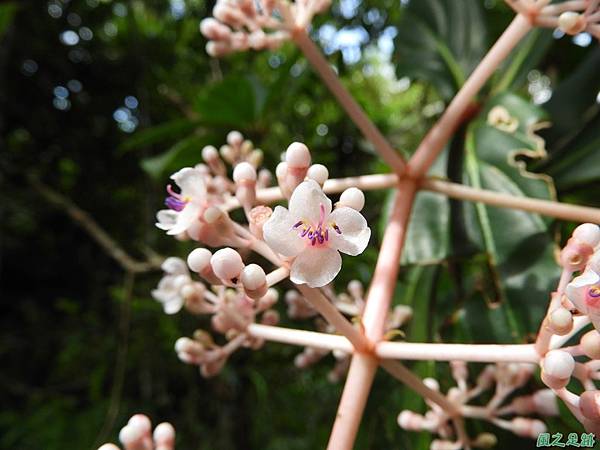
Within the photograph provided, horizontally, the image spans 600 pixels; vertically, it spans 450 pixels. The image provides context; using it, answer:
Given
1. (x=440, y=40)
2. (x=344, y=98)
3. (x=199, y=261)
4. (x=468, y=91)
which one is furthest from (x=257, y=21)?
(x=440, y=40)

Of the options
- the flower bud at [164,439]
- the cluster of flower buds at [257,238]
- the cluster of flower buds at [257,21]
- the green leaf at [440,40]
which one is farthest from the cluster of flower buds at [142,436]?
the green leaf at [440,40]

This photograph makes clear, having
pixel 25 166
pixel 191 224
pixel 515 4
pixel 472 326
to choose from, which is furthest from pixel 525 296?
pixel 25 166

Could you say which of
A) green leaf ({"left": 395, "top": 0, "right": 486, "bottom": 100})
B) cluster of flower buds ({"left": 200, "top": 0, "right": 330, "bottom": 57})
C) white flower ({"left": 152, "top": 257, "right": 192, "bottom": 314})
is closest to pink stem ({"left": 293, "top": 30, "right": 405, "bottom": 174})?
cluster of flower buds ({"left": 200, "top": 0, "right": 330, "bottom": 57})

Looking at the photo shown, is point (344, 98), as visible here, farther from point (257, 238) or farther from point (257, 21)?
point (257, 238)

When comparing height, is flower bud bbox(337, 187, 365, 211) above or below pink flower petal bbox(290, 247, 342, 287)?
→ below

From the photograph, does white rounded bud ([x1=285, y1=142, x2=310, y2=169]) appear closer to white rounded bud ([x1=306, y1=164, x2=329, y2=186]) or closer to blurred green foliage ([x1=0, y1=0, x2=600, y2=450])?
white rounded bud ([x1=306, y1=164, x2=329, y2=186])

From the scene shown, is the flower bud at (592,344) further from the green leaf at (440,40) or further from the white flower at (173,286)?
the green leaf at (440,40)

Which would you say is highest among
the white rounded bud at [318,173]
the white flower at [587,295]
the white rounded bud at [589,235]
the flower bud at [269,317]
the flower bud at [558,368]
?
the white rounded bud at [318,173]
